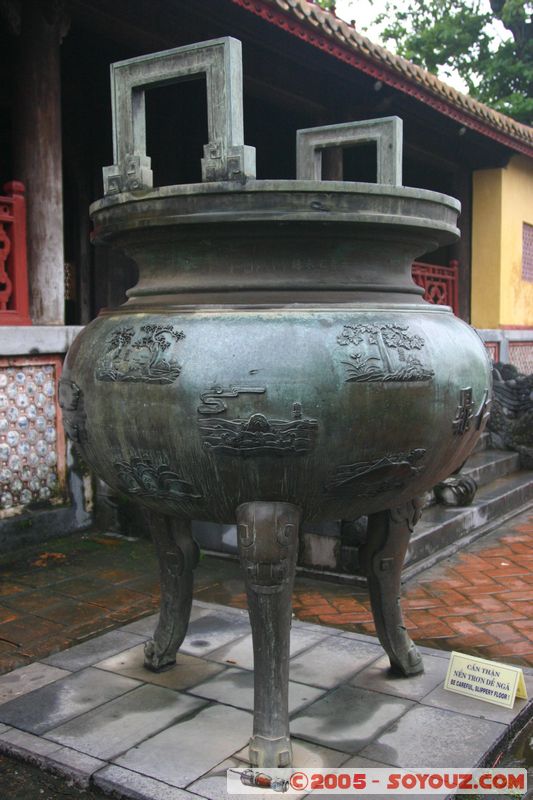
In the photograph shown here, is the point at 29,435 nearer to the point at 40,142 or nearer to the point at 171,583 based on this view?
the point at 40,142

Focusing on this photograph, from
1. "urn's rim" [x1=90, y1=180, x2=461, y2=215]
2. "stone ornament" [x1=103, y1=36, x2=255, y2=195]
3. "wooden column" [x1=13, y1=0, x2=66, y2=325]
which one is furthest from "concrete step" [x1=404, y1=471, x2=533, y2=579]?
"stone ornament" [x1=103, y1=36, x2=255, y2=195]

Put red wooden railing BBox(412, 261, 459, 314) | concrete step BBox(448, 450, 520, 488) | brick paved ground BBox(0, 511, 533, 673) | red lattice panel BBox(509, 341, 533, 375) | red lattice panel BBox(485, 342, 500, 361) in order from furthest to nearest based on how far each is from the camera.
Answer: red lattice panel BBox(509, 341, 533, 375) → red lattice panel BBox(485, 342, 500, 361) → red wooden railing BBox(412, 261, 459, 314) → concrete step BBox(448, 450, 520, 488) → brick paved ground BBox(0, 511, 533, 673)

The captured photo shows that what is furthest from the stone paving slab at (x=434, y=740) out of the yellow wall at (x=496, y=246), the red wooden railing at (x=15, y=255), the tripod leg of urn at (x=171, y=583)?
the yellow wall at (x=496, y=246)

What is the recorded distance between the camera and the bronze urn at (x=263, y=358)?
208 cm

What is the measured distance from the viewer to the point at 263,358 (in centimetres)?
206

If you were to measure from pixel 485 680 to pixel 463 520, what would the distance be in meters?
2.69

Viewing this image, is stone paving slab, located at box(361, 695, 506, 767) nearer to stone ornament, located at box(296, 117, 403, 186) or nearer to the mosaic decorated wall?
stone ornament, located at box(296, 117, 403, 186)

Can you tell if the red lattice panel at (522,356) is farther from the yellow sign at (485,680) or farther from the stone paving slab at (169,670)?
the stone paving slab at (169,670)

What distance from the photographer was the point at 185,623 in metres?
3.00

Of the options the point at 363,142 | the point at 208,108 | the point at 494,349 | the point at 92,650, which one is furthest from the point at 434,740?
the point at 494,349

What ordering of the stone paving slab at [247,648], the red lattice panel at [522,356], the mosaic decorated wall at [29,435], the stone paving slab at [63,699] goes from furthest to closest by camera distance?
1. the red lattice panel at [522,356]
2. the mosaic decorated wall at [29,435]
3. the stone paving slab at [247,648]
4. the stone paving slab at [63,699]

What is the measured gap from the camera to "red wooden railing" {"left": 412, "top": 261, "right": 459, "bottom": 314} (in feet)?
26.3

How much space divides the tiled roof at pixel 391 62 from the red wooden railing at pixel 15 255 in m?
1.84

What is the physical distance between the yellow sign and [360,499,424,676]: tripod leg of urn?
18 cm
